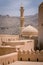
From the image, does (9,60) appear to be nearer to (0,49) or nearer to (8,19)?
(0,49)

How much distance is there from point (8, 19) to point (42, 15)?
223 ft

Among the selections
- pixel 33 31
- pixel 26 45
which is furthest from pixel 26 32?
pixel 26 45

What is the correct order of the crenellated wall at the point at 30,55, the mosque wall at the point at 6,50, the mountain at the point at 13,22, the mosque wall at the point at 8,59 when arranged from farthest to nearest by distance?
the mountain at the point at 13,22
the mosque wall at the point at 6,50
the crenellated wall at the point at 30,55
the mosque wall at the point at 8,59

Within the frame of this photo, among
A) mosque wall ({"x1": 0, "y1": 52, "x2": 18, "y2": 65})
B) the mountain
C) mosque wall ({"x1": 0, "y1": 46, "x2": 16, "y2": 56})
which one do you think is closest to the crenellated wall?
mosque wall ({"x1": 0, "y1": 52, "x2": 18, "y2": 65})

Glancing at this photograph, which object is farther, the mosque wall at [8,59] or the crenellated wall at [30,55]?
the crenellated wall at [30,55]

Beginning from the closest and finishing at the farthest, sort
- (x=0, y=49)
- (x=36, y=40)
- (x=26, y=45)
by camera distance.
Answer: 1. (x=0, y=49)
2. (x=26, y=45)
3. (x=36, y=40)

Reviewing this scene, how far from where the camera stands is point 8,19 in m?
91.1

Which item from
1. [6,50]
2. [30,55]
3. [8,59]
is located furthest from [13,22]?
[8,59]

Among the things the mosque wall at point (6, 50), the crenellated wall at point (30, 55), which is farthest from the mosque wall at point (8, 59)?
the mosque wall at point (6, 50)

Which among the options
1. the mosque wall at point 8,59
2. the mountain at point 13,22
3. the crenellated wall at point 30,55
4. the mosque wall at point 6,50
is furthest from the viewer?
the mountain at point 13,22

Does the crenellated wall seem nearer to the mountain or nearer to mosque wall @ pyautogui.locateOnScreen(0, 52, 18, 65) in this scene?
mosque wall @ pyautogui.locateOnScreen(0, 52, 18, 65)

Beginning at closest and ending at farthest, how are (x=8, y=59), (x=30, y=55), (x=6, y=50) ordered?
(x=8, y=59)
(x=30, y=55)
(x=6, y=50)

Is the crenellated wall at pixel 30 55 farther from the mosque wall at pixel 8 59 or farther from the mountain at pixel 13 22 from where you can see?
the mountain at pixel 13 22

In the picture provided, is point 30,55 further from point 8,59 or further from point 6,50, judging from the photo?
point 8,59
